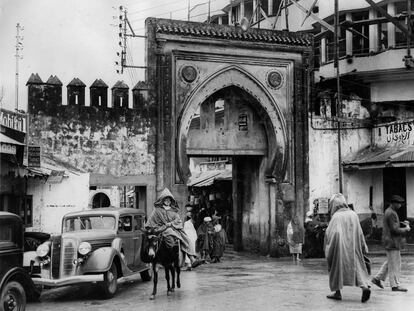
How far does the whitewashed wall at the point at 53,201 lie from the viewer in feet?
52.0

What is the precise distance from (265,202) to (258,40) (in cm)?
498

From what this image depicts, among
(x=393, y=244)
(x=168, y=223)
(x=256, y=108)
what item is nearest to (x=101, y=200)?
(x=256, y=108)

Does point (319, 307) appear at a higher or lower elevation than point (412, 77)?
lower

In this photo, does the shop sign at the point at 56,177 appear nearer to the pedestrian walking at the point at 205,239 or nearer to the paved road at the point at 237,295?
the paved road at the point at 237,295

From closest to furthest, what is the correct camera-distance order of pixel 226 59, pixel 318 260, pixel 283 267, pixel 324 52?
1. pixel 283 267
2. pixel 318 260
3. pixel 226 59
4. pixel 324 52

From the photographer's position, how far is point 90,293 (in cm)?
1081

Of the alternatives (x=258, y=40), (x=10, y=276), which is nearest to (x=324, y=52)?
(x=258, y=40)

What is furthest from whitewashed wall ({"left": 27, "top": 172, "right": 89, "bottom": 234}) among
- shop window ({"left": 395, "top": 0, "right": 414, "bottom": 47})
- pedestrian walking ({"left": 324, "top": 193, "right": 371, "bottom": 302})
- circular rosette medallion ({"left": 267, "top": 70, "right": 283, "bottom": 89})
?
shop window ({"left": 395, "top": 0, "right": 414, "bottom": 47})

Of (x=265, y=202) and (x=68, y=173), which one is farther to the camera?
(x=265, y=202)

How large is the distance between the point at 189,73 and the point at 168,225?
877cm

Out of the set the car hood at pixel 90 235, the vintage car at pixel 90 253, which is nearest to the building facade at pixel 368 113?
the vintage car at pixel 90 253

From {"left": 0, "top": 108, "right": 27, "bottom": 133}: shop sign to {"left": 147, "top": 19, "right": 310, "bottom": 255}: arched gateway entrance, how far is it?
3873mm

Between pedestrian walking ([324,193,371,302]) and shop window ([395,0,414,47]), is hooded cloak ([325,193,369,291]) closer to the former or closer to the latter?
pedestrian walking ([324,193,371,302])

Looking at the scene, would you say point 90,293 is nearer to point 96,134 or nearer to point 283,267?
point 283,267
